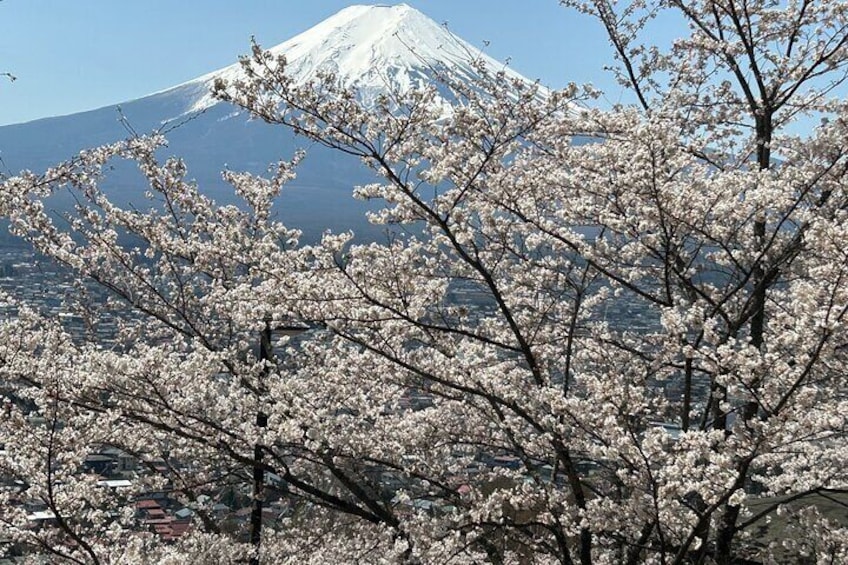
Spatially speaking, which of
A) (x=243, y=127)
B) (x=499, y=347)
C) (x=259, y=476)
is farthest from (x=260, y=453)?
(x=243, y=127)

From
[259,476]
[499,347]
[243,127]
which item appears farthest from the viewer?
[243,127]

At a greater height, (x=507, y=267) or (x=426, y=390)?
(x=507, y=267)

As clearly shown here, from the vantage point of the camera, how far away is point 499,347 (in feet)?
15.0

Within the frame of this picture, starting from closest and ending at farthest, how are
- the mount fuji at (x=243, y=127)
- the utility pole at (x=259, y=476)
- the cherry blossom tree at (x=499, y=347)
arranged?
the cherry blossom tree at (x=499, y=347) → the utility pole at (x=259, y=476) → the mount fuji at (x=243, y=127)

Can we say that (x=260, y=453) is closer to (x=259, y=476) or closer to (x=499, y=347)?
(x=259, y=476)

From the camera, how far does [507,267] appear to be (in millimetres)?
5188

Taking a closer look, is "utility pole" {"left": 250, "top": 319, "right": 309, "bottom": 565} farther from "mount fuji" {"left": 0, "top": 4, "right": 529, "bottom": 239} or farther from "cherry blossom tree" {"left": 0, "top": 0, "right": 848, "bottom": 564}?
"mount fuji" {"left": 0, "top": 4, "right": 529, "bottom": 239}

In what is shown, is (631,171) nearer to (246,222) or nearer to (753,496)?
(753,496)

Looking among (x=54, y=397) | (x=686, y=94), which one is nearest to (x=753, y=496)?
(x=686, y=94)

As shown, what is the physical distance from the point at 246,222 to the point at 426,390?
9.40 feet

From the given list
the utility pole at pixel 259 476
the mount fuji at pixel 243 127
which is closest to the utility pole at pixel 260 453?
the utility pole at pixel 259 476

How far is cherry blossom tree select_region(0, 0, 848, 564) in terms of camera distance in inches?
141

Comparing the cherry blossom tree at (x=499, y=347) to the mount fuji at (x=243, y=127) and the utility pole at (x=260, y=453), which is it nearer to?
the utility pole at (x=260, y=453)

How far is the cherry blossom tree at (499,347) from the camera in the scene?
359 cm
